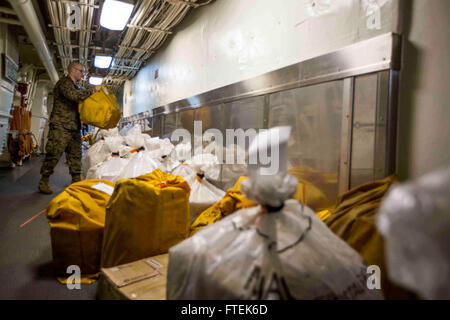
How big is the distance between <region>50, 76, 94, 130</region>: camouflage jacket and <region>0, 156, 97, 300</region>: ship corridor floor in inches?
38.8

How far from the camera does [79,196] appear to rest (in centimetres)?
164

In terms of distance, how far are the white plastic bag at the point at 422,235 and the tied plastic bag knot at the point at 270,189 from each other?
1.08ft

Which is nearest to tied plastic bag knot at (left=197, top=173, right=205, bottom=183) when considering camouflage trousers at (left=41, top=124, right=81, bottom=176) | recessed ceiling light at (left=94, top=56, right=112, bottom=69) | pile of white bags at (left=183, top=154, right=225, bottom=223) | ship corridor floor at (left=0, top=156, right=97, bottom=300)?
pile of white bags at (left=183, top=154, right=225, bottom=223)

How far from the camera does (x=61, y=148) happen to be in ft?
11.4

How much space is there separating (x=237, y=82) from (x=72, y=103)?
94.1 inches

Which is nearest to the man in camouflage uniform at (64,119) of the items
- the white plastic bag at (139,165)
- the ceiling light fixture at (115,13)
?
the ceiling light fixture at (115,13)

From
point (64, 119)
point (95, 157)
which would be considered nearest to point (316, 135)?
point (95, 157)

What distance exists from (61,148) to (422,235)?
3.89 metres

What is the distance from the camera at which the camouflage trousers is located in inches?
135

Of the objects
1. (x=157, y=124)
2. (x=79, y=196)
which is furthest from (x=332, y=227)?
(x=157, y=124)

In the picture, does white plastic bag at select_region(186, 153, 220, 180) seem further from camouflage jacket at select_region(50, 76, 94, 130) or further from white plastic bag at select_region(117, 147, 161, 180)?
camouflage jacket at select_region(50, 76, 94, 130)

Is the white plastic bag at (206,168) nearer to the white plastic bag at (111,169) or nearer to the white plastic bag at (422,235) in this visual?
the white plastic bag at (111,169)

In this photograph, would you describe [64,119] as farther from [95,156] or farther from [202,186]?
[202,186]

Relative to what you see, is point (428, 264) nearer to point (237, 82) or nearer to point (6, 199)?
point (237, 82)
